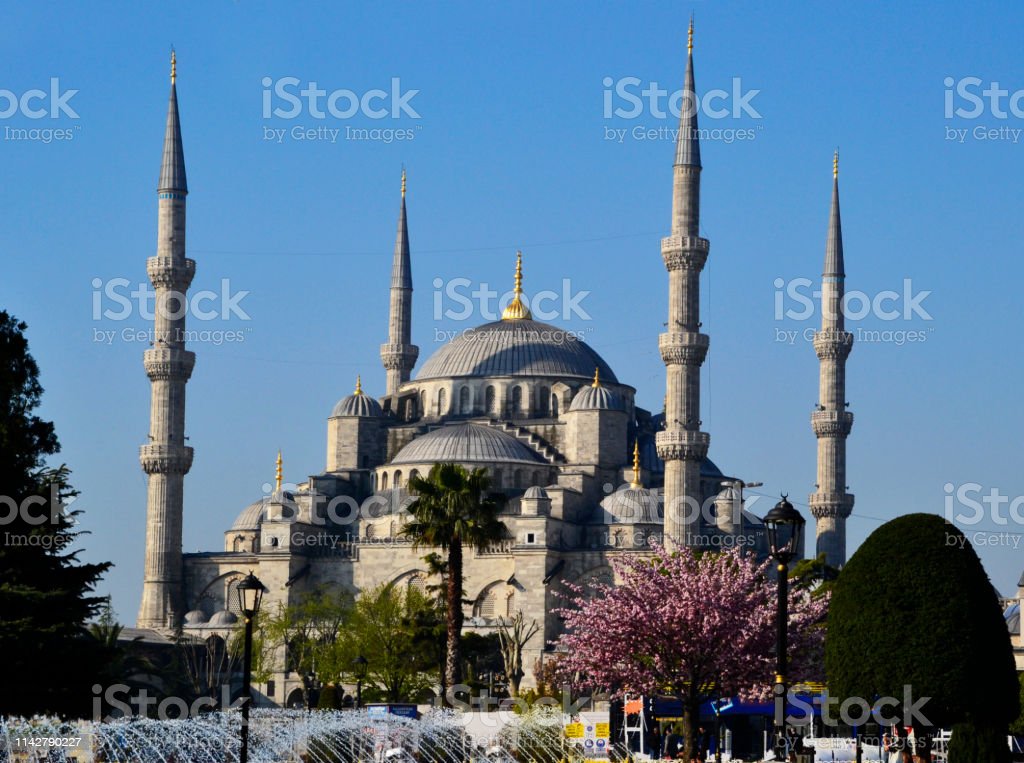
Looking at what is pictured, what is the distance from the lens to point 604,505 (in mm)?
70625

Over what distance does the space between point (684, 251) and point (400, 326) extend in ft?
64.2

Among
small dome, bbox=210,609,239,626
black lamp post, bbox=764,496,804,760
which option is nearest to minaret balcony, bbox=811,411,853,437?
small dome, bbox=210,609,239,626

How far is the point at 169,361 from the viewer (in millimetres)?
66938

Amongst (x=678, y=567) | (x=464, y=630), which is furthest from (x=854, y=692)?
(x=464, y=630)

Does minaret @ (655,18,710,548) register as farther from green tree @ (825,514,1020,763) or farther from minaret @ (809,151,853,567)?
green tree @ (825,514,1020,763)

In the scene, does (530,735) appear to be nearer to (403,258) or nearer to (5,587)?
(5,587)

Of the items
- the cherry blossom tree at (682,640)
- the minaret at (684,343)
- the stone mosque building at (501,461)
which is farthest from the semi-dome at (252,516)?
the cherry blossom tree at (682,640)

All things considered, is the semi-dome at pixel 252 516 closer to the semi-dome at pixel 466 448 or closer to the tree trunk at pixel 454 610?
the semi-dome at pixel 466 448

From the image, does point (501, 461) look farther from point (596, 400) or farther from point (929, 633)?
point (929, 633)

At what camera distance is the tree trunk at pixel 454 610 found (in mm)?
44156

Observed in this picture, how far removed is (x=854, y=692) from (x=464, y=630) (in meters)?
39.8

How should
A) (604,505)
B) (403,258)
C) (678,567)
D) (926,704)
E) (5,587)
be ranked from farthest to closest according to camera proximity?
1. (403,258)
2. (604,505)
3. (678,567)
4. (5,587)
5. (926,704)

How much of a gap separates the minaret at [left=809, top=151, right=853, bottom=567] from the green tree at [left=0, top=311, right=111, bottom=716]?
42604mm

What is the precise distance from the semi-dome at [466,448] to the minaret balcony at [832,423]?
1046 centimetres
